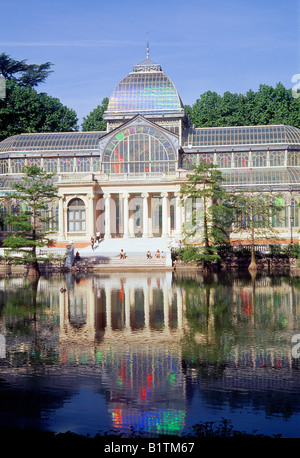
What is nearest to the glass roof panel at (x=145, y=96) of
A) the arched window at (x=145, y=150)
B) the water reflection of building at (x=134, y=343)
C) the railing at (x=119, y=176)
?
the arched window at (x=145, y=150)

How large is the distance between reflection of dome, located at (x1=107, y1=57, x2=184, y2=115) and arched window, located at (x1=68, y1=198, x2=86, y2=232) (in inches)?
625

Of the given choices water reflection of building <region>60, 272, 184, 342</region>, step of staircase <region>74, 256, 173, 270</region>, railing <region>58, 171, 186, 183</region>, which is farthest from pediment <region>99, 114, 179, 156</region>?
water reflection of building <region>60, 272, 184, 342</region>

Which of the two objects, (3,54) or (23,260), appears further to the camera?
(3,54)

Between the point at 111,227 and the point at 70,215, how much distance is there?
6.38m

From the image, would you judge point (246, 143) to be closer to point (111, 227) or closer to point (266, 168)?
point (266, 168)

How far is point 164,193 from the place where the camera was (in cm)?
7894

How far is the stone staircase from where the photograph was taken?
6281 cm

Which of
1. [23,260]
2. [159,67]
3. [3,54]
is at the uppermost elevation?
[3,54]

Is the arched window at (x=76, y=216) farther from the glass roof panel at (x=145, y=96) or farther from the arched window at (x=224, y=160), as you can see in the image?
the arched window at (x=224, y=160)

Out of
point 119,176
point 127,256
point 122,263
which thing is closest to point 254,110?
point 119,176

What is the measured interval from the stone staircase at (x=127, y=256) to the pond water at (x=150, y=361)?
59.7 ft

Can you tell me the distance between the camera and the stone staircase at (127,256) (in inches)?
2473
